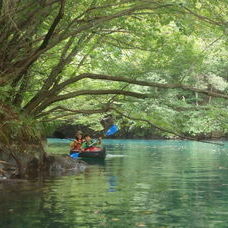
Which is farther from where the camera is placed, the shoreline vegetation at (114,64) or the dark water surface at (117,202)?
the shoreline vegetation at (114,64)

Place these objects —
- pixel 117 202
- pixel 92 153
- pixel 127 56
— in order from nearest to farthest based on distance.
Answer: pixel 117 202
pixel 127 56
pixel 92 153

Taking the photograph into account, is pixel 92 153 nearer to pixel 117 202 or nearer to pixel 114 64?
pixel 114 64

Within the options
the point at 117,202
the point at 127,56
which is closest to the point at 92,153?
the point at 127,56

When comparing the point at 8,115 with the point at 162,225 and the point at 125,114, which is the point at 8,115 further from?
the point at 162,225

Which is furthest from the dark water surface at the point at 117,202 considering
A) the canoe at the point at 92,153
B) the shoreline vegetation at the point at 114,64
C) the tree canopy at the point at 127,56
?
the canoe at the point at 92,153

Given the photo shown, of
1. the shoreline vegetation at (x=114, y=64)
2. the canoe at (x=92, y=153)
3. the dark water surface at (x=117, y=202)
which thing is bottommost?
the dark water surface at (x=117, y=202)

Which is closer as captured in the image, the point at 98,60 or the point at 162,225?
the point at 162,225

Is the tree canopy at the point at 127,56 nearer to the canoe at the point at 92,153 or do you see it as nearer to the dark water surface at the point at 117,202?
the dark water surface at the point at 117,202

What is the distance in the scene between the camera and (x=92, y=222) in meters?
9.06

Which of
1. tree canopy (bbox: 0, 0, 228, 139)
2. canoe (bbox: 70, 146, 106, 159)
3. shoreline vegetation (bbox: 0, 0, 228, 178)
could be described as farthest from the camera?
canoe (bbox: 70, 146, 106, 159)

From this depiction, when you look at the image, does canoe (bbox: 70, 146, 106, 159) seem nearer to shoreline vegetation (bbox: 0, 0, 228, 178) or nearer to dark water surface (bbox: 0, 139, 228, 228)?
shoreline vegetation (bbox: 0, 0, 228, 178)

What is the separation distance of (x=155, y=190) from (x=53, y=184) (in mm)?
3004

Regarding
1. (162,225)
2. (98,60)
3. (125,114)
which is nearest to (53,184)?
(125,114)

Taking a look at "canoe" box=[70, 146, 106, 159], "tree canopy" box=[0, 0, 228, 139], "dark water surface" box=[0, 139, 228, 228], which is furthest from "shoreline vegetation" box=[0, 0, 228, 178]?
"canoe" box=[70, 146, 106, 159]
